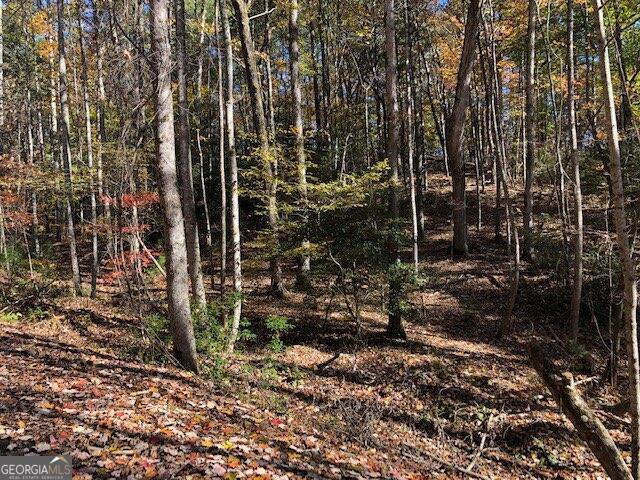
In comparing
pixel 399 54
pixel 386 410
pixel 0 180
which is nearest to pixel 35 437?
pixel 386 410

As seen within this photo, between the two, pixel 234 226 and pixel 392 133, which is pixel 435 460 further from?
pixel 392 133

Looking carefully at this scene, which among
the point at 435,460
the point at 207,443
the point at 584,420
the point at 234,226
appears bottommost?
the point at 435,460

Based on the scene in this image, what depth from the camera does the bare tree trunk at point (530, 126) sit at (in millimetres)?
9449

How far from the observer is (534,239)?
43.8 feet

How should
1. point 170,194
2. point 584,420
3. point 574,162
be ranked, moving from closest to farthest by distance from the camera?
point 584,420 < point 170,194 < point 574,162

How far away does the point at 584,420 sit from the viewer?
4977mm

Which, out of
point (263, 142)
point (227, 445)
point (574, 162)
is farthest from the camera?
point (263, 142)

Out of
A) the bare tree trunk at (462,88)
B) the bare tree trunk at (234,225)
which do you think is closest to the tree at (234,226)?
the bare tree trunk at (234,225)

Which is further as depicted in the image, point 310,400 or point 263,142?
point 263,142

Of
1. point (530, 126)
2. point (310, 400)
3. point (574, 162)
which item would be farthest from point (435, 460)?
point (530, 126)

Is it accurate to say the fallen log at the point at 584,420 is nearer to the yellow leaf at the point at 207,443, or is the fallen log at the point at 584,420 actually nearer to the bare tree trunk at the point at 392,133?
the bare tree trunk at the point at 392,133

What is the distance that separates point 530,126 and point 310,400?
340 inches

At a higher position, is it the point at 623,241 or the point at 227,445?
the point at 623,241

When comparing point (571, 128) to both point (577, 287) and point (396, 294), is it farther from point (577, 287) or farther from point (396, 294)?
point (396, 294)
